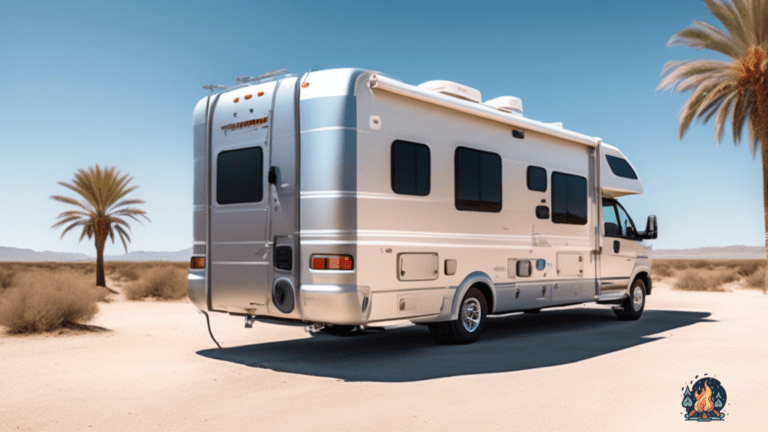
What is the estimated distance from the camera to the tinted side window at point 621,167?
11.8m

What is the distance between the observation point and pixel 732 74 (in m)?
20.1

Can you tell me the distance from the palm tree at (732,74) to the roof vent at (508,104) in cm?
1248

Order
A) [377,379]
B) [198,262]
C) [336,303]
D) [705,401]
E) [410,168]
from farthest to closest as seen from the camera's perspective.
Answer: [198,262] → [410,168] → [336,303] → [377,379] → [705,401]

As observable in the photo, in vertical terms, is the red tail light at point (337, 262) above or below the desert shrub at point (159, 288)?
above

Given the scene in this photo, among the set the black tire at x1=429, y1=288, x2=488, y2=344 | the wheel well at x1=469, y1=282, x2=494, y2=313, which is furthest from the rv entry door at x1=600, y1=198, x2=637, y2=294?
the black tire at x1=429, y1=288, x2=488, y2=344

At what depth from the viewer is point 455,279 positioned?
835 cm

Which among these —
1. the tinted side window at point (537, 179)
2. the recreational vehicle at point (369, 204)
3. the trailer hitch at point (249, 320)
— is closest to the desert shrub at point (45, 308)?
the recreational vehicle at point (369, 204)

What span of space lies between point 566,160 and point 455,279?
3432 millimetres

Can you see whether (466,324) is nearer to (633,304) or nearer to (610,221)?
(610,221)

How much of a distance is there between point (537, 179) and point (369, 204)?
3528 mm

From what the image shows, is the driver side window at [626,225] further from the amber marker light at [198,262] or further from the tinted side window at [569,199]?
the amber marker light at [198,262]

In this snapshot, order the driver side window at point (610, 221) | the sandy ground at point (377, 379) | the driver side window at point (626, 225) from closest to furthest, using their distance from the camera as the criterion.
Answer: the sandy ground at point (377, 379)
the driver side window at point (610, 221)
the driver side window at point (626, 225)

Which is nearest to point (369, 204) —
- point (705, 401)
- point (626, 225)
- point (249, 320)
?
point (249, 320)

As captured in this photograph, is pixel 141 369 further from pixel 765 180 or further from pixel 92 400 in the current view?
pixel 765 180
